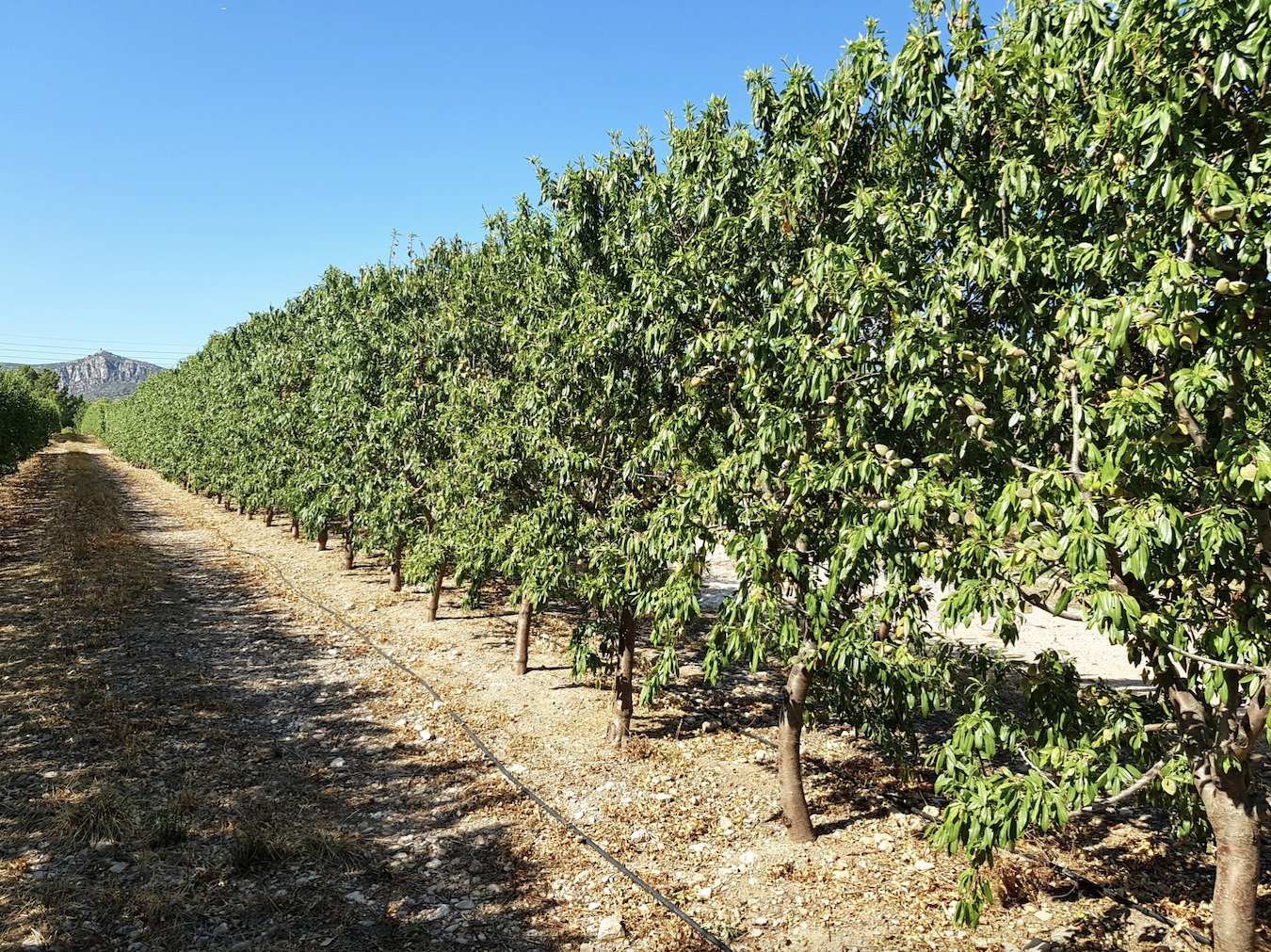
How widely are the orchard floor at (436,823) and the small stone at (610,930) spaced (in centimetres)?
9

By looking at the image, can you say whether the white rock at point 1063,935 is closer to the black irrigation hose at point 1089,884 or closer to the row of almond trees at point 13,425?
the black irrigation hose at point 1089,884

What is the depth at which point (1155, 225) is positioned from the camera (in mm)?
4703

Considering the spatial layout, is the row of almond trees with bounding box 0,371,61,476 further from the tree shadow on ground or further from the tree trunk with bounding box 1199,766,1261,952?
the tree trunk with bounding box 1199,766,1261,952

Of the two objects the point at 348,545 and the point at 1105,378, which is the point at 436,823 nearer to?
the point at 1105,378

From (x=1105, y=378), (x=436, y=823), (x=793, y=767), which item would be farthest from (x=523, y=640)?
(x=1105, y=378)

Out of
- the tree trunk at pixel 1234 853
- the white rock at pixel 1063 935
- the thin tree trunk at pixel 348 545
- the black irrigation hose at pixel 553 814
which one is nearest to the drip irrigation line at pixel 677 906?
the black irrigation hose at pixel 553 814

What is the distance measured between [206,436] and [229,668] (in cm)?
2848

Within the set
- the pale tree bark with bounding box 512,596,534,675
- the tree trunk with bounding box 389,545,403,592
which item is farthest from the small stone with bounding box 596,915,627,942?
the tree trunk with bounding box 389,545,403,592

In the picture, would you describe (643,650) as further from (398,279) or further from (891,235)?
(891,235)

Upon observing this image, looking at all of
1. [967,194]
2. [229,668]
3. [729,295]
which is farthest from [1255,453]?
[229,668]

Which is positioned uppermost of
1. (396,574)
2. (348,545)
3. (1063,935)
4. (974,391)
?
(974,391)

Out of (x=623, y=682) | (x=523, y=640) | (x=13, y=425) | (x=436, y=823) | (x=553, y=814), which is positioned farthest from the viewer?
(x=13, y=425)

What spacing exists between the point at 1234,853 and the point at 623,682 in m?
7.20

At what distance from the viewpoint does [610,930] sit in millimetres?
6715
